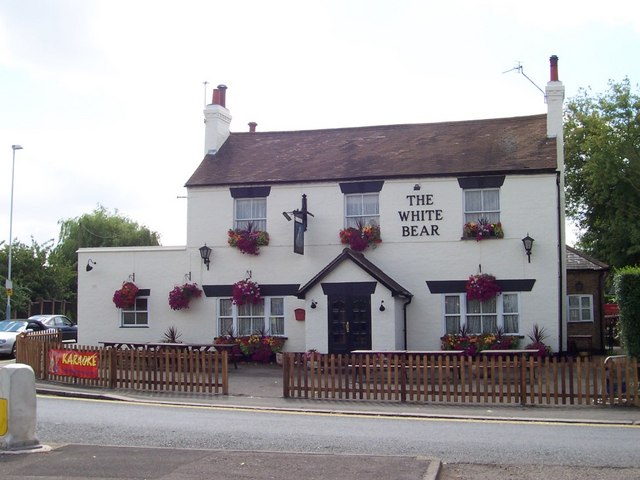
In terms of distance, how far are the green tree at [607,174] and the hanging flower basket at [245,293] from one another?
21.0 meters

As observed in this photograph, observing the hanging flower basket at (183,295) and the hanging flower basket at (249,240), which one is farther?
the hanging flower basket at (183,295)

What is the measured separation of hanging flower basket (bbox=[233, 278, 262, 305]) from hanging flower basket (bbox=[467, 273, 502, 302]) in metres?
6.85

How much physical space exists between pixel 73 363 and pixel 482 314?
40.0ft

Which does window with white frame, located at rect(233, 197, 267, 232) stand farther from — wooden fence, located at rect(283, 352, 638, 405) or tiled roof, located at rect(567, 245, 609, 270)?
tiled roof, located at rect(567, 245, 609, 270)

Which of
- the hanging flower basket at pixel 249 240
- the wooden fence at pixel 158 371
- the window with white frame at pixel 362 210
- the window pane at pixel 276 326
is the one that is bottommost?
the wooden fence at pixel 158 371

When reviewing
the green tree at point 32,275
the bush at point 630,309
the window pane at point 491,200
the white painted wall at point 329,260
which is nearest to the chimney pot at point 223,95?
the white painted wall at point 329,260

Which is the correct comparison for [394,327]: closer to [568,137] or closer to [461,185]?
[461,185]

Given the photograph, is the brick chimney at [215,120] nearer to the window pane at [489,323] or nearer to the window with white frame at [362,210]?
the window with white frame at [362,210]

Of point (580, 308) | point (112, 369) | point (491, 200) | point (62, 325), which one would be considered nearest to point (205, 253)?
point (112, 369)

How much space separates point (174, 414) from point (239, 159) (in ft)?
48.9

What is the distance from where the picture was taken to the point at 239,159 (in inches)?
1097

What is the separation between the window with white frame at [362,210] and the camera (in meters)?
25.2

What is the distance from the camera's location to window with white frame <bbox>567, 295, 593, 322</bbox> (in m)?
30.3

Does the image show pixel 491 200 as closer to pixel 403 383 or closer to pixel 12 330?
pixel 403 383
